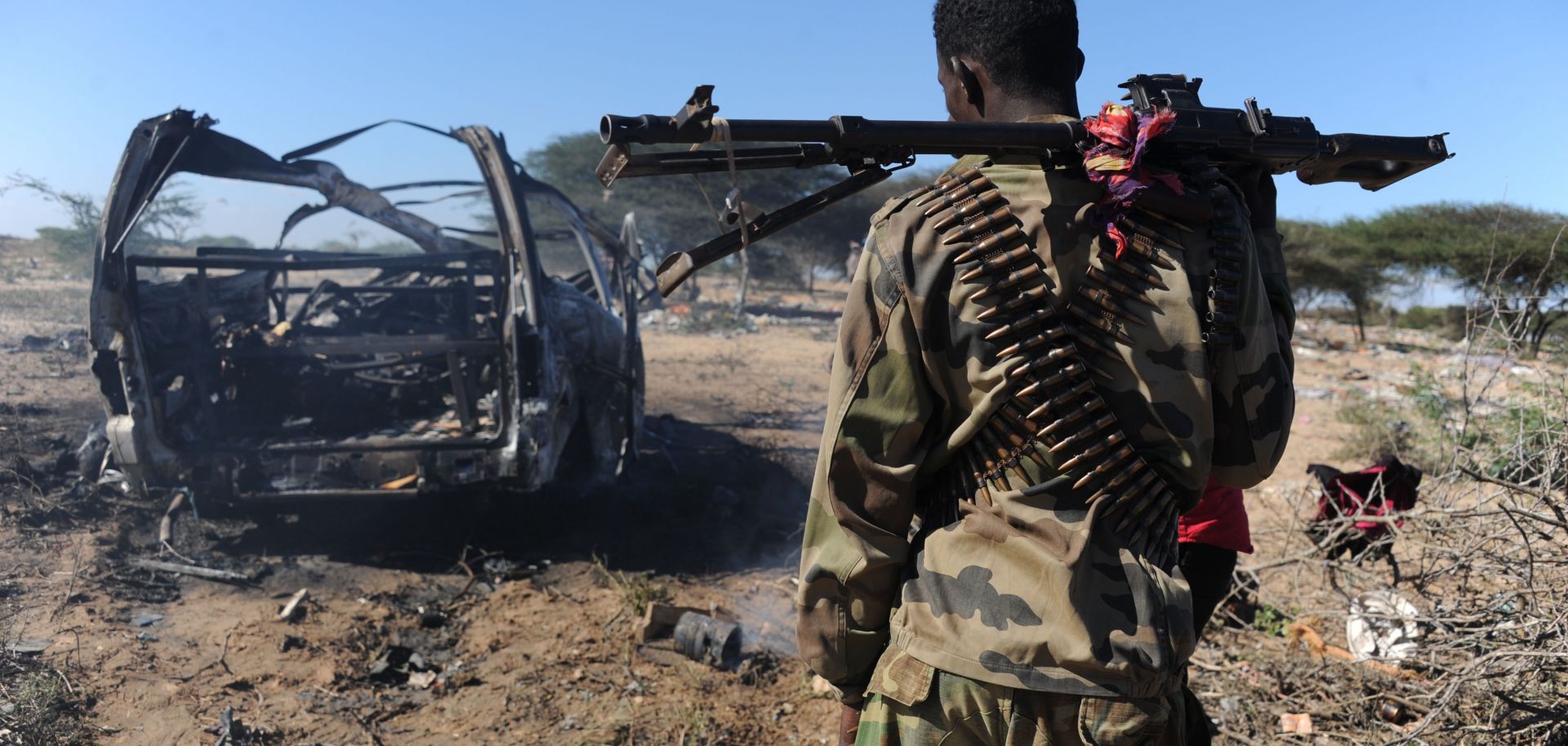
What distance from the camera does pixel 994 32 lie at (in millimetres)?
1592

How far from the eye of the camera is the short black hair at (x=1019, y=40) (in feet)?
5.17

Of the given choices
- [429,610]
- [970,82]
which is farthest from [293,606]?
[970,82]

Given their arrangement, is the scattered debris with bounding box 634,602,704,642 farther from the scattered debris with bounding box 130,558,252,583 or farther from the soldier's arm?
the soldier's arm

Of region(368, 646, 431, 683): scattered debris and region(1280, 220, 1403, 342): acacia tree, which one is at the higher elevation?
region(1280, 220, 1403, 342): acacia tree

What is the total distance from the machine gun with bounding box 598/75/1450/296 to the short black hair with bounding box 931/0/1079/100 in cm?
14

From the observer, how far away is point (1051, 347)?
149 centimetres

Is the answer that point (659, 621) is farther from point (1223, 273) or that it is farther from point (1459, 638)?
point (1223, 273)

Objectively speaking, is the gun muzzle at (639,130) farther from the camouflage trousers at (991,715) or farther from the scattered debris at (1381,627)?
the scattered debris at (1381,627)

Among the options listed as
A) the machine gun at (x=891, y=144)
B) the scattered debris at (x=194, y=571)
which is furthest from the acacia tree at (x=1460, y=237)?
the scattered debris at (x=194, y=571)

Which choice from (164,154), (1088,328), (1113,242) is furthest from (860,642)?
(164,154)

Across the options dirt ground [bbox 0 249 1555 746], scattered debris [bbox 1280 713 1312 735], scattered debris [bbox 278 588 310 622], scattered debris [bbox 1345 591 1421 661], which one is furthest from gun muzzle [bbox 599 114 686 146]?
scattered debris [bbox 278 588 310 622]

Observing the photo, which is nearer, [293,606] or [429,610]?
[293,606]

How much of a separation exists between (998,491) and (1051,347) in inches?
9.2

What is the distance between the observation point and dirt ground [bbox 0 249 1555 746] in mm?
3531
